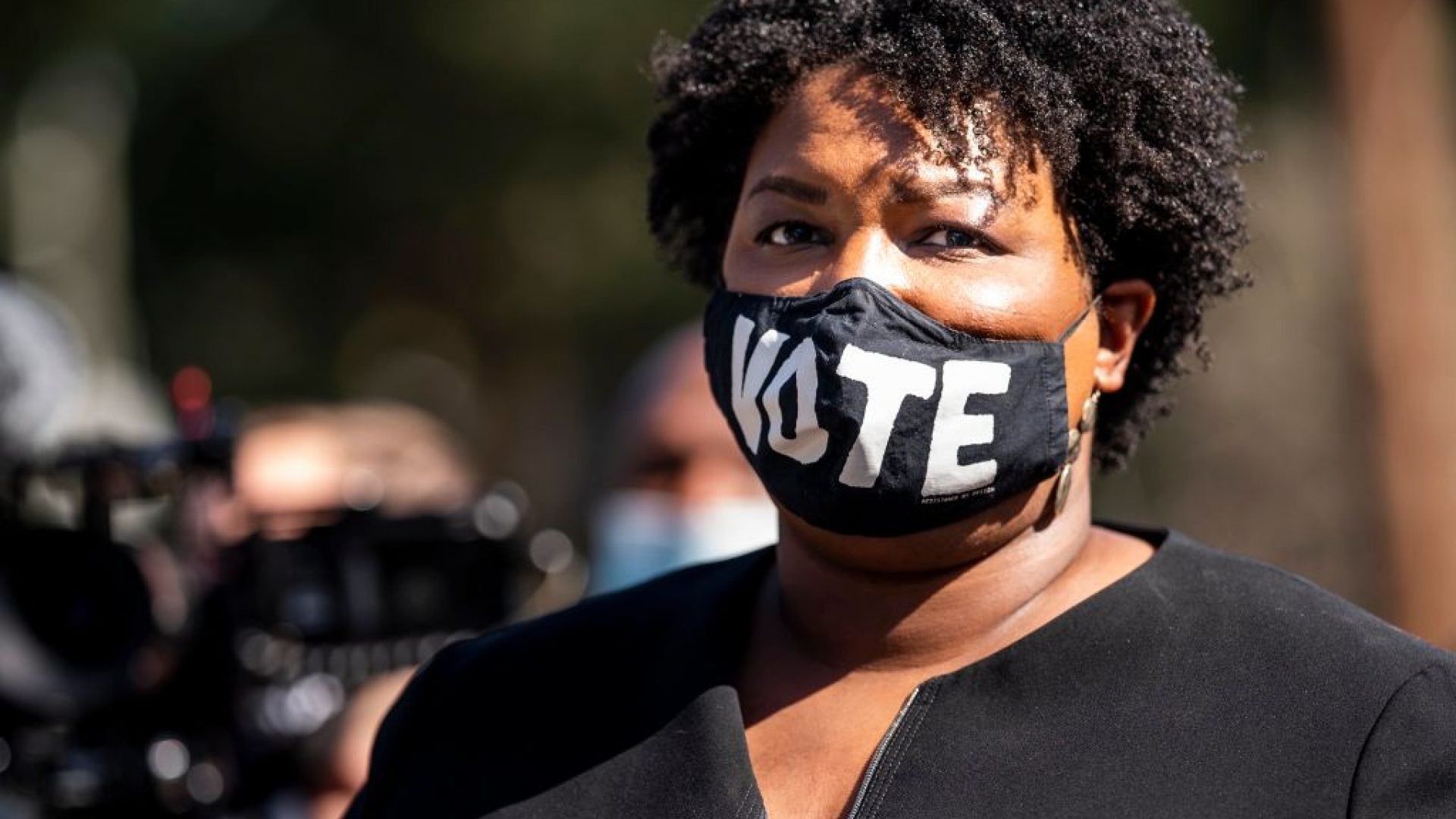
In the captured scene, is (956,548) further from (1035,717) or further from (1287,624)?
(1287,624)

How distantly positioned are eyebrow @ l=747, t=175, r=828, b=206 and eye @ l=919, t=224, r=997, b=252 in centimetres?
15

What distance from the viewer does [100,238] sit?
17.4 meters

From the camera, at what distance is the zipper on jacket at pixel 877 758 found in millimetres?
2178

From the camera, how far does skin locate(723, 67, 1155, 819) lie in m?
2.27

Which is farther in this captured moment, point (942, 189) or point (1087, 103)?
point (1087, 103)

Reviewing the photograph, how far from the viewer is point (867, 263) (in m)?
2.28

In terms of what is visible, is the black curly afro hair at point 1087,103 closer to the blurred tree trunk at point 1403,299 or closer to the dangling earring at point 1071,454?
the dangling earring at point 1071,454

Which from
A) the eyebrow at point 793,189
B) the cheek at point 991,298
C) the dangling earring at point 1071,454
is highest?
the eyebrow at point 793,189

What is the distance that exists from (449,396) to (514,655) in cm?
1614

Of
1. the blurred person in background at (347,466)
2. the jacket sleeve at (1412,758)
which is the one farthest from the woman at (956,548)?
the blurred person in background at (347,466)

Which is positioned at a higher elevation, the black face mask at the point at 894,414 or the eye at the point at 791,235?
the eye at the point at 791,235

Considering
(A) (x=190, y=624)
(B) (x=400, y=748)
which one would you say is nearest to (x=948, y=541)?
(B) (x=400, y=748)

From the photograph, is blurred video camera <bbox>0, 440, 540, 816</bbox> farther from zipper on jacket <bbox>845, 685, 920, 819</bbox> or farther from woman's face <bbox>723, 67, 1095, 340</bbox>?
zipper on jacket <bbox>845, 685, 920, 819</bbox>

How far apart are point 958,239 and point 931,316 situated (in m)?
0.10
